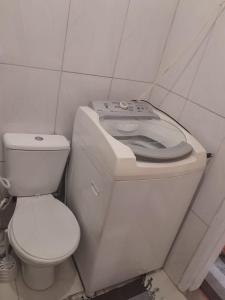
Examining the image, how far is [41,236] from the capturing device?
48.3 inches

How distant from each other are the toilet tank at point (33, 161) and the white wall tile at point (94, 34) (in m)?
0.43

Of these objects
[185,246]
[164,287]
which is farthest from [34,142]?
[164,287]

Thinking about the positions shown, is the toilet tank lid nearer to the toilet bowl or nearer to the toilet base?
the toilet bowl

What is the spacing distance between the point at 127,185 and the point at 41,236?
518 millimetres

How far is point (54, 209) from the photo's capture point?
1416 mm

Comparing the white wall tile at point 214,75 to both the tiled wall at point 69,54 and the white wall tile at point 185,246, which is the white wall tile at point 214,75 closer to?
the tiled wall at point 69,54

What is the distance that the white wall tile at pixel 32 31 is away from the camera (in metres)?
1.15

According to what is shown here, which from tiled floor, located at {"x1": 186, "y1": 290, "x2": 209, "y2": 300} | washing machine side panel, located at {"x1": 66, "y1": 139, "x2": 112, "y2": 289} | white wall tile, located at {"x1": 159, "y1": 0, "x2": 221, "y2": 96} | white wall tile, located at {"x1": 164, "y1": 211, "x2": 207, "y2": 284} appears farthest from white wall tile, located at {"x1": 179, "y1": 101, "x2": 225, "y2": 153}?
tiled floor, located at {"x1": 186, "y1": 290, "x2": 209, "y2": 300}

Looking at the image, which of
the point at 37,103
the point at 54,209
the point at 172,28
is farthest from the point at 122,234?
the point at 172,28

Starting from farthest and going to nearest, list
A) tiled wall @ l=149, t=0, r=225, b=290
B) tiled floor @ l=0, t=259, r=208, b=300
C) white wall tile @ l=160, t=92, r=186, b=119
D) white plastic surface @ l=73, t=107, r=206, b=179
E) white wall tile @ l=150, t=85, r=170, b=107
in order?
1. white wall tile @ l=150, t=85, r=170, b=107
2. white wall tile @ l=160, t=92, r=186, b=119
3. tiled floor @ l=0, t=259, r=208, b=300
4. tiled wall @ l=149, t=0, r=225, b=290
5. white plastic surface @ l=73, t=107, r=206, b=179

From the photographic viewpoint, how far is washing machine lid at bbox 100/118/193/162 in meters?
1.30

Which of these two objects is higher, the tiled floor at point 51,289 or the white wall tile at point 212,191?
the white wall tile at point 212,191

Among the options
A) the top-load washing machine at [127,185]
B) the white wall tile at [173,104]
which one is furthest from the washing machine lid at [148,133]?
the white wall tile at [173,104]

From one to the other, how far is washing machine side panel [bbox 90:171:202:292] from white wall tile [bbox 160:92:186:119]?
423 mm
